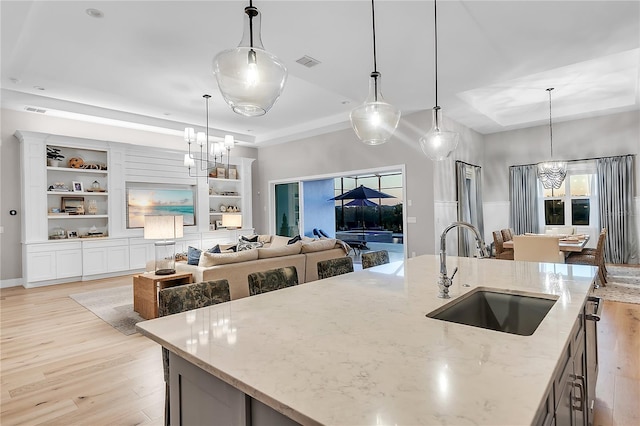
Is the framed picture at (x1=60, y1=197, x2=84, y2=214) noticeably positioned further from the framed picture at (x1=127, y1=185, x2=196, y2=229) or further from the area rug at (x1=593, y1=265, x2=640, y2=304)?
the area rug at (x1=593, y1=265, x2=640, y2=304)

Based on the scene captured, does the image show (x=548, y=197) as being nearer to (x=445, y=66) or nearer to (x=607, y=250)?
(x=607, y=250)

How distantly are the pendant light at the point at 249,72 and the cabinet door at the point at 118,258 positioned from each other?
6131 millimetres

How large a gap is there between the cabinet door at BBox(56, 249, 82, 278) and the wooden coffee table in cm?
293

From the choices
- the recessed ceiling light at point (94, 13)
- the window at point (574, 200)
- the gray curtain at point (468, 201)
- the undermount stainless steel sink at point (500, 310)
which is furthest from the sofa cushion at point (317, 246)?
the window at point (574, 200)

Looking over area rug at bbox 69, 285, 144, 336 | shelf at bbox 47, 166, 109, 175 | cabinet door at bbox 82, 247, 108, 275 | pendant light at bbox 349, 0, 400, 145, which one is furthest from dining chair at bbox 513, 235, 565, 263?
shelf at bbox 47, 166, 109, 175

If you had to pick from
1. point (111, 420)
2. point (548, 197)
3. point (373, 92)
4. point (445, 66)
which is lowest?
point (111, 420)

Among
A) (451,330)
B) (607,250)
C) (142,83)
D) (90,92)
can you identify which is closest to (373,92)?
(451,330)

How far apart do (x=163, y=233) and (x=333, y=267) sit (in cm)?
241

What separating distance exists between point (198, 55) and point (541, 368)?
15.1ft

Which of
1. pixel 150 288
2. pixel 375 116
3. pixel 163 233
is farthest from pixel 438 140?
pixel 150 288

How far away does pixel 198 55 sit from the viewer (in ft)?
14.1

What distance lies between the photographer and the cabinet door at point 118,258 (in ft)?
22.1

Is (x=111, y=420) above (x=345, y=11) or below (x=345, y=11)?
below

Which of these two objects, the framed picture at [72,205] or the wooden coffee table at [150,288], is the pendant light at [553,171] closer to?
the wooden coffee table at [150,288]
